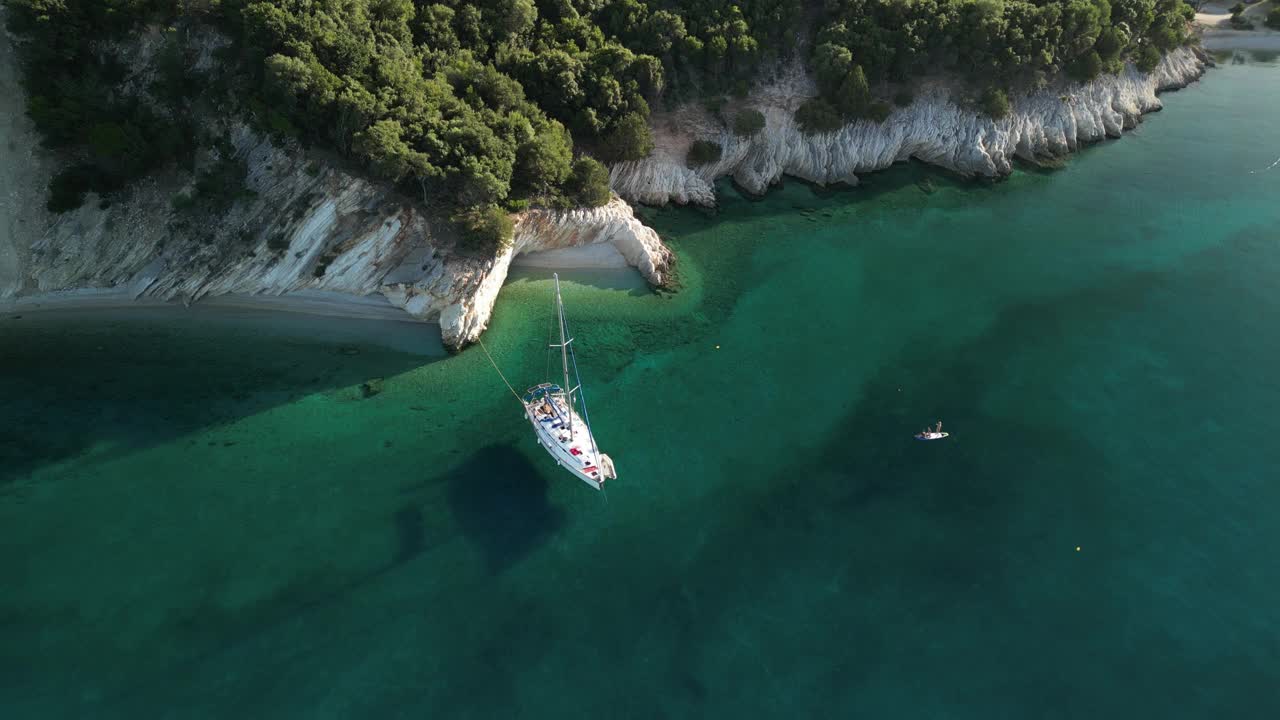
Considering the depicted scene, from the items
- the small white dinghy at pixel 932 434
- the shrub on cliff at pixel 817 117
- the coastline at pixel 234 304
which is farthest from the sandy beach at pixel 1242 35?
the coastline at pixel 234 304

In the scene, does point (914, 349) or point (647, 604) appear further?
point (914, 349)

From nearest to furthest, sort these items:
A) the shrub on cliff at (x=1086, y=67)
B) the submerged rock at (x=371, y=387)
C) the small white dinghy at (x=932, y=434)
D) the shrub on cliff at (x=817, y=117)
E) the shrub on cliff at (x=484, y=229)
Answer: the small white dinghy at (x=932, y=434)
the submerged rock at (x=371, y=387)
the shrub on cliff at (x=484, y=229)
the shrub on cliff at (x=817, y=117)
the shrub on cliff at (x=1086, y=67)

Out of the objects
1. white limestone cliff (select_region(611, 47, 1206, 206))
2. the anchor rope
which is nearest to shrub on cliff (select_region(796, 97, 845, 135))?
white limestone cliff (select_region(611, 47, 1206, 206))

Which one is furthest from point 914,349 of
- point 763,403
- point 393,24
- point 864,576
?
point 393,24

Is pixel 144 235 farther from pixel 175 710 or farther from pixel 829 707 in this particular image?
pixel 829 707

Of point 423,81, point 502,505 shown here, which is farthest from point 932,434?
point 423,81

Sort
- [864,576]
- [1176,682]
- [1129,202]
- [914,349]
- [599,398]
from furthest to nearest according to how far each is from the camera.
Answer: [1129,202] < [914,349] < [599,398] < [864,576] < [1176,682]

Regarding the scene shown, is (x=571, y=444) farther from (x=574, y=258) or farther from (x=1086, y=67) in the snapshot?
(x=1086, y=67)

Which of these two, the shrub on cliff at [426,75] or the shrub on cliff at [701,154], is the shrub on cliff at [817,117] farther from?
the shrub on cliff at [701,154]
